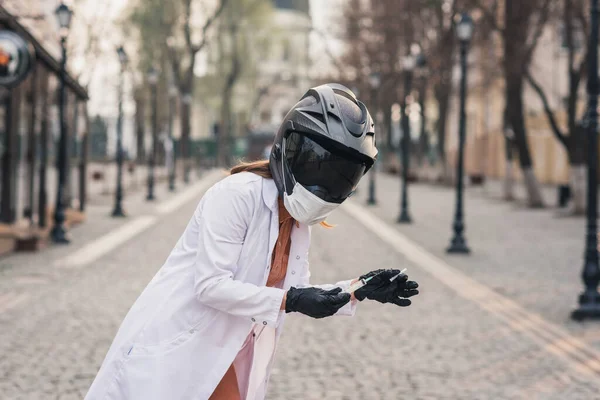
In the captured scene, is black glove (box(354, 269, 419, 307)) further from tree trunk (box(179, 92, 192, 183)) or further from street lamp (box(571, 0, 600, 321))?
tree trunk (box(179, 92, 192, 183))

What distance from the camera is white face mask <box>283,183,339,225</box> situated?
301cm

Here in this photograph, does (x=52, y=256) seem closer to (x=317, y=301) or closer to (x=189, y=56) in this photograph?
(x=317, y=301)

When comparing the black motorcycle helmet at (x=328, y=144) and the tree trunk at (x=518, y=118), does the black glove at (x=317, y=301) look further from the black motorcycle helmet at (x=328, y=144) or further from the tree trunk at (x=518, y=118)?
the tree trunk at (x=518, y=118)

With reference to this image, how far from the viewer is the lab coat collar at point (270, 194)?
3.07 m

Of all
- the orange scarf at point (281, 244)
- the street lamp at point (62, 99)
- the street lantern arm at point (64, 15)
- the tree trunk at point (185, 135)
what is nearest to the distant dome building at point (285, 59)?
the tree trunk at point (185, 135)

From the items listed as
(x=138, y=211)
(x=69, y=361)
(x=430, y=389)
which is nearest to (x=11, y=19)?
(x=69, y=361)

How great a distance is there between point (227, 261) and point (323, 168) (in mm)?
365

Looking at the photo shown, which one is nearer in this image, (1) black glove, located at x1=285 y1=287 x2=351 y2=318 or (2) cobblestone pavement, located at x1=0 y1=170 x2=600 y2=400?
(1) black glove, located at x1=285 y1=287 x2=351 y2=318

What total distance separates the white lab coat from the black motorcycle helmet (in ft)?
0.46

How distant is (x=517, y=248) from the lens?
18109 millimetres

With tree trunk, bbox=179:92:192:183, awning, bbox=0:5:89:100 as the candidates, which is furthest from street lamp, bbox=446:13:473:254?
tree trunk, bbox=179:92:192:183

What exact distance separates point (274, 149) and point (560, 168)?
4749 centimetres

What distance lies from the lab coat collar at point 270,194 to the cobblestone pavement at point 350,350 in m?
3.72

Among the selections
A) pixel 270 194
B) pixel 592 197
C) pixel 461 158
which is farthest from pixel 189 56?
pixel 270 194
